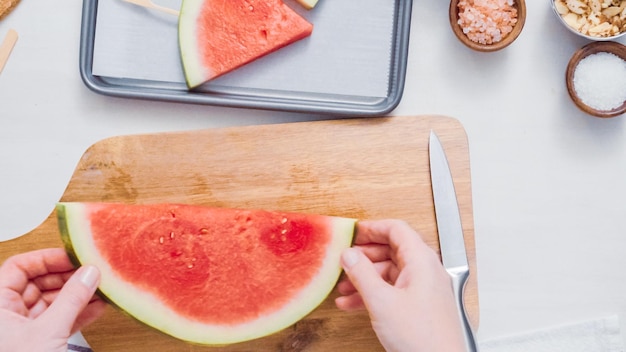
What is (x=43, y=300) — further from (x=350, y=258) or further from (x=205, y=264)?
(x=350, y=258)

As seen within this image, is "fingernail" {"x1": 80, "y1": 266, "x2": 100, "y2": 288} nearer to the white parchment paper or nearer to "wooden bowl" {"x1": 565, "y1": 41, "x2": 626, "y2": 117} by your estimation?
the white parchment paper

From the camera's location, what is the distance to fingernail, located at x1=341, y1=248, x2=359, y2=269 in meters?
1.04

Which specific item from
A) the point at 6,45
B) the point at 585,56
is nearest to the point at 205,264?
the point at 6,45

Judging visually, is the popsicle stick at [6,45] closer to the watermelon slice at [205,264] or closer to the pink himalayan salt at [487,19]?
the watermelon slice at [205,264]

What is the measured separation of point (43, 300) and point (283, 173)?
19.7 inches

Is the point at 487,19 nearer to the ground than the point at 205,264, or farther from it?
farther from it

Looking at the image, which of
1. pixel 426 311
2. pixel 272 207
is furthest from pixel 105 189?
pixel 426 311

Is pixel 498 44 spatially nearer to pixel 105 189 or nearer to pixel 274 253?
pixel 274 253

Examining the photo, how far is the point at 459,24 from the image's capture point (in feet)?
3.94

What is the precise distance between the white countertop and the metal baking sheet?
0.05 m

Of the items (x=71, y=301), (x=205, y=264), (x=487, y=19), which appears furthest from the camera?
(x=487, y=19)

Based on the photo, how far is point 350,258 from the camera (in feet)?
3.42

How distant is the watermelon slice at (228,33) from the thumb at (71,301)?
416mm

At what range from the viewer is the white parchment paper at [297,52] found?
1.23m
